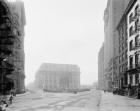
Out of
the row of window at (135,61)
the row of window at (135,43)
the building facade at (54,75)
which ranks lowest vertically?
the building facade at (54,75)

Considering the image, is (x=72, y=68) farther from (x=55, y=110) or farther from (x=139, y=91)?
(x=55, y=110)

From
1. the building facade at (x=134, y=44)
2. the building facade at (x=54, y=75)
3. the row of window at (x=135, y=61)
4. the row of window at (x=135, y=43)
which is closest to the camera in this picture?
the building facade at (x=134, y=44)

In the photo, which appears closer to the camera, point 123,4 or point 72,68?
point 123,4

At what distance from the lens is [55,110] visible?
61.2ft

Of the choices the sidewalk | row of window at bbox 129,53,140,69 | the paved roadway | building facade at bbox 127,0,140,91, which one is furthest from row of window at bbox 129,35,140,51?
the paved roadway

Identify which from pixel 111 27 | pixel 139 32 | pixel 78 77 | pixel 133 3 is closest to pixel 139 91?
pixel 139 32

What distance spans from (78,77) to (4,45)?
14835cm

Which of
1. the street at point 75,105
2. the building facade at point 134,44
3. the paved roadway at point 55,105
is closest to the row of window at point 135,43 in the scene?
the building facade at point 134,44

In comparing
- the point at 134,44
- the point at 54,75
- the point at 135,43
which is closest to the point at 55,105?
the point at 135,43

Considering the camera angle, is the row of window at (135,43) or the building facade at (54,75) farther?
the building facade at (54,75)

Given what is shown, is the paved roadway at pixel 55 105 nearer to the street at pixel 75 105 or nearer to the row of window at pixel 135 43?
the street at pixel 75 105

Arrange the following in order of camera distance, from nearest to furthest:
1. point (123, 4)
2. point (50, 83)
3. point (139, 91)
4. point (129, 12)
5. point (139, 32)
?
point (139, 91) < point (139, 32) < point (129, 12) < point (123, 4) < point (50, 83)

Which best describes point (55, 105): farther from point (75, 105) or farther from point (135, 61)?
point (135, 61)

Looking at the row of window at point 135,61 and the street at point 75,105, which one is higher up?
the row of window at point 135,61
